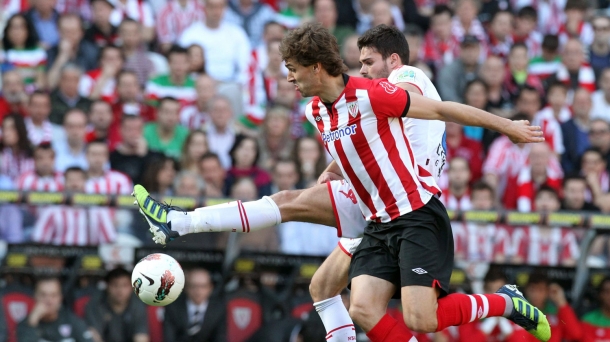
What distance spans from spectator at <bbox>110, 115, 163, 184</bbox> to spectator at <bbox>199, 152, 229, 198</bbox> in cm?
48

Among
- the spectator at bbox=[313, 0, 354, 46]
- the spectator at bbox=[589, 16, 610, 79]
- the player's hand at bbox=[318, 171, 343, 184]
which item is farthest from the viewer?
the spectator at bbox=[589, 16, 610, 79]

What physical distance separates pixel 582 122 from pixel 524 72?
3.66 ft

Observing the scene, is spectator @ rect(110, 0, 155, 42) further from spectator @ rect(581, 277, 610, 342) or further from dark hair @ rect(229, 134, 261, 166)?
spectator @ rect(581, 277, 610, 342)

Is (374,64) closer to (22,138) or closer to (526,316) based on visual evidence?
(526,316)

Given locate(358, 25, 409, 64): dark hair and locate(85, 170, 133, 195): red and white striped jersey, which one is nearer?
locate(358, 25, 409, 64): dark hair

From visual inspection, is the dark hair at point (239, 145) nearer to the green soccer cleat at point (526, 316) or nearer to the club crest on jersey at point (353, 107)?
the green soccer cleat at point (526, 316)

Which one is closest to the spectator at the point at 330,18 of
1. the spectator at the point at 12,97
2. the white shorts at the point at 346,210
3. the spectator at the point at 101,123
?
the spectator at the point at 101,123

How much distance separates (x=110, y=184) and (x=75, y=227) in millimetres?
889

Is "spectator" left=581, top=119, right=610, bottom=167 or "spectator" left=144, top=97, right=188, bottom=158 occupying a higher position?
"spectator" left=144, top=97, right=188, bottom=158

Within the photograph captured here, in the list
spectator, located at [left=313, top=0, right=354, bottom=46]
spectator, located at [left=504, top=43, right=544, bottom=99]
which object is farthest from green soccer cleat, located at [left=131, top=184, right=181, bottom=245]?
spectator, located at [left=504, top=43, right=544, bottom=99]

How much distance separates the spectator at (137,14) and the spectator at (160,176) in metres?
2.57

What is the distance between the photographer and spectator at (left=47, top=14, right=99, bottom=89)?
1208cm

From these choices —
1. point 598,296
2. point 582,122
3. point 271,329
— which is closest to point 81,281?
point 271,329

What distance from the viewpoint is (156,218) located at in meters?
6.92
